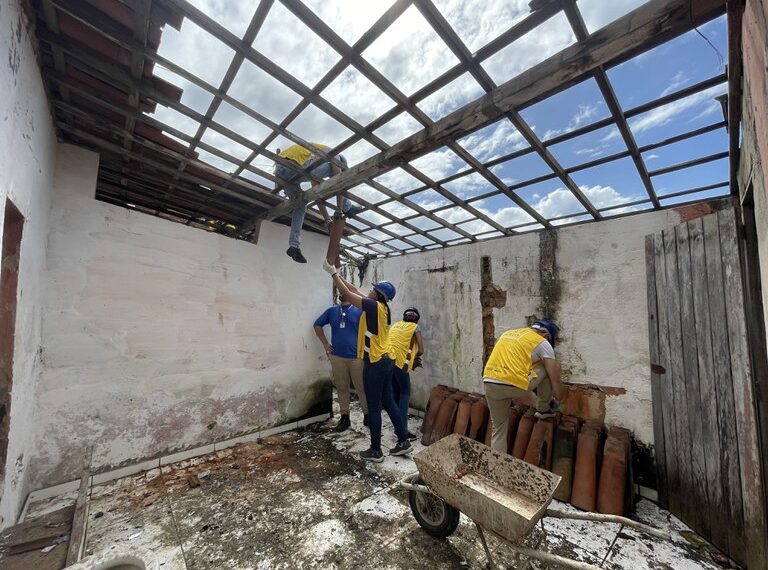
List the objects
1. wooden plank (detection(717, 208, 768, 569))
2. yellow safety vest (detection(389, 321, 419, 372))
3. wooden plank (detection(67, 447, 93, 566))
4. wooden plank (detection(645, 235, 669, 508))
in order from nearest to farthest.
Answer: wooden plank (detection(67, 447, 93, 566)), wooden plank (detection(717, 208, 768, 569)), wooden plank (detection(645, 235, 669, 508)), yellow safety vest (detection(389, 321, 419, 372))

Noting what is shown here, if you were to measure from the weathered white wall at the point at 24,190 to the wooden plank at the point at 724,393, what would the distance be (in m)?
4.61

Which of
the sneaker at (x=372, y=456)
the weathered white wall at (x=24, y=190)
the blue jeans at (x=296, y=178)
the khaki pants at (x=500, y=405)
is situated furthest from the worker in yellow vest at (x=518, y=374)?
the weathered white wall at (x=24, y=190)

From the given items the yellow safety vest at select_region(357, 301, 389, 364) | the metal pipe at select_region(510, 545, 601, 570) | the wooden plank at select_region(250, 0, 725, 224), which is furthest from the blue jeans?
the metal pipe at select_region(510, 545, 601, 570)

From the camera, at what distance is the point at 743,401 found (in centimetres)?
219

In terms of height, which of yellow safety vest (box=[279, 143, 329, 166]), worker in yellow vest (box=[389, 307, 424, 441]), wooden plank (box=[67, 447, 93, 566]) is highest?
yellow safety vest (box=[279, 143, 329, 166])

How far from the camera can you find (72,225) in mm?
2986

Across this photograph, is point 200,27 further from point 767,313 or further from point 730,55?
point 767,313

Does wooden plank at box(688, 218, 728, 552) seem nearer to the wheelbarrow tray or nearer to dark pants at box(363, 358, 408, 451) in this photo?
the wheelbarrow tray

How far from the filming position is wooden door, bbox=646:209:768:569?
215cm

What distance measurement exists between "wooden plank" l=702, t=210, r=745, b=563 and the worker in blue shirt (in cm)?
366

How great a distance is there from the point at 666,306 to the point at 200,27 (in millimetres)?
4204

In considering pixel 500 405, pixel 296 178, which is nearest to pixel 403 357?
pixel 500 405

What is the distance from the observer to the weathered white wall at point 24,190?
1.58 m

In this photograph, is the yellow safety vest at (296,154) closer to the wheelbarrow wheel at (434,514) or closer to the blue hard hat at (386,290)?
the blue hard hat at (386,290)
